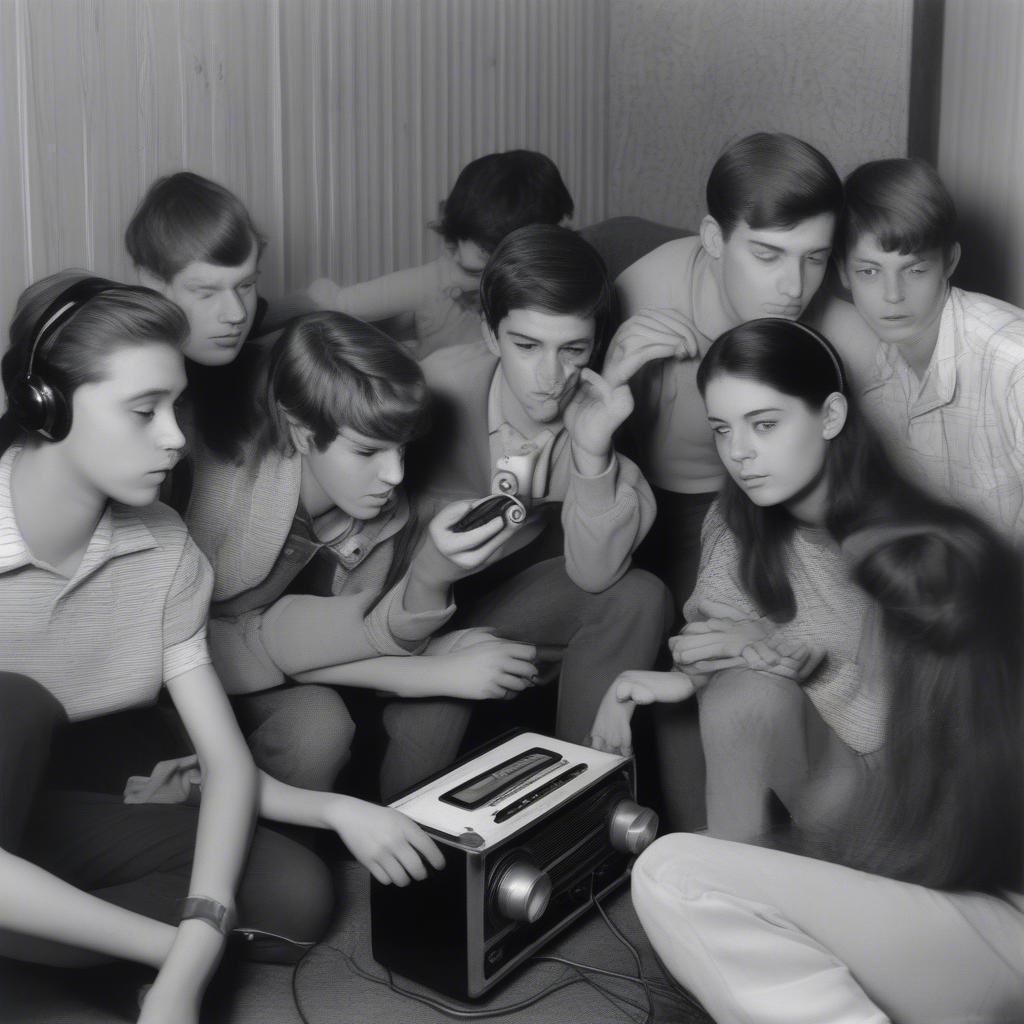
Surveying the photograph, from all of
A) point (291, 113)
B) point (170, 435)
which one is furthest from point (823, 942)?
point (291, 113)

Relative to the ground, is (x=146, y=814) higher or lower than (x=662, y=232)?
lower

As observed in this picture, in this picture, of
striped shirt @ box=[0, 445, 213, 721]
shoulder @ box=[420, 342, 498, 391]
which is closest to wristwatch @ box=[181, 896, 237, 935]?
striped shirt @ box=[0, 445, 213, 721]

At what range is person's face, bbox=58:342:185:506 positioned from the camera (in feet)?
4.99

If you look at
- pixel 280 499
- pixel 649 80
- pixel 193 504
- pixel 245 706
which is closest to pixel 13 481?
pixel 193 504

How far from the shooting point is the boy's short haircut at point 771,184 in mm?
1685

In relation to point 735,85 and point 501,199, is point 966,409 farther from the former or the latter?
point 501,199

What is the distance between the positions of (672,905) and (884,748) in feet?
1.25

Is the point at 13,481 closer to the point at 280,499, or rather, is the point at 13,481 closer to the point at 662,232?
the point at 280,499

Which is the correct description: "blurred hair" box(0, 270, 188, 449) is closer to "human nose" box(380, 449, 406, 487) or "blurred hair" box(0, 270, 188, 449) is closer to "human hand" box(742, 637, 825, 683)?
"human nose" box(380, 449, 406, 487)

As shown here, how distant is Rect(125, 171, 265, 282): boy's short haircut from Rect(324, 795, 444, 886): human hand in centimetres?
81

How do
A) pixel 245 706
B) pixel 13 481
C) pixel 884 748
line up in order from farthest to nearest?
1. pixel 245 706
2. pixel 884 748
3. pixel 13 481

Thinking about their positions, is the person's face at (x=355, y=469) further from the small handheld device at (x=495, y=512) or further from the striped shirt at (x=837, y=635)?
the striped shirt at (x=837, y=635)

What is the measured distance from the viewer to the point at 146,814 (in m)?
1.72

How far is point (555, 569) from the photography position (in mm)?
1935
